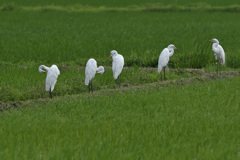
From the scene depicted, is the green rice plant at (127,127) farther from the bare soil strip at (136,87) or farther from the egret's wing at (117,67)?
the egret's wing at (117,67)

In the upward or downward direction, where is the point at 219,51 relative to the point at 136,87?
upward

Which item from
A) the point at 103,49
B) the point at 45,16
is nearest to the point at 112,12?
the point at 45,16

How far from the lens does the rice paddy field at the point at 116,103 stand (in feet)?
16.4

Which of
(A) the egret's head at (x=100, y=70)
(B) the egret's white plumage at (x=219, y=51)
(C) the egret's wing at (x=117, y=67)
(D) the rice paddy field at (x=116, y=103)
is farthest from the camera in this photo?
(B) the egret's white plumage at (x=219, y=51)

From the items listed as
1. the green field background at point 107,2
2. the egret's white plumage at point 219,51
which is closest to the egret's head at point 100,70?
the egret's white plumage at point 219,51

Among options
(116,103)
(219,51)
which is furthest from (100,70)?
(219,51)

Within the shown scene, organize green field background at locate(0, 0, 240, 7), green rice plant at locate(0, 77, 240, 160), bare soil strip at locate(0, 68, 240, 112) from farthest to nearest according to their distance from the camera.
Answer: green field background at locate(0, 0, 240, 7)
bare soil strip at locate(0, 68, 240, 112)
green rice plant at locate(0, 77, 240, 160)

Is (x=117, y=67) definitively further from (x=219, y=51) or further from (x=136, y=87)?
(x=219, y=51)

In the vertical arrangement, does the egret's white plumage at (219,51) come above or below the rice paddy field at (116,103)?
above

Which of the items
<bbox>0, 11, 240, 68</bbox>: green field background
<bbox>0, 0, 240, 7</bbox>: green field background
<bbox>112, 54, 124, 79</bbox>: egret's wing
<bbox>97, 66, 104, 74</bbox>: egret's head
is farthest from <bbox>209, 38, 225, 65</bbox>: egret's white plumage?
<bbox>0, 0, 240, 7</bbox>: green field background

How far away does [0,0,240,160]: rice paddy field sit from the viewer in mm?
4988

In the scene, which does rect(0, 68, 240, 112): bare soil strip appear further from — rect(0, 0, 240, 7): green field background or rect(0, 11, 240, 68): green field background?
rect(0, 0, 240, 7): green field background

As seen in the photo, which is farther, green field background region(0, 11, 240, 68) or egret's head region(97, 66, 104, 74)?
green field background region(0, 11, 240, 68)

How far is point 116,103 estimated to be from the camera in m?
7.30
